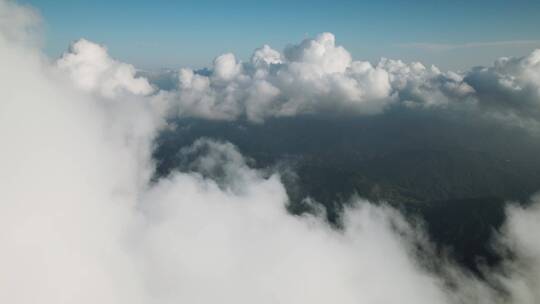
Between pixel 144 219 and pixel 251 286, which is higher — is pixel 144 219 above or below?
above

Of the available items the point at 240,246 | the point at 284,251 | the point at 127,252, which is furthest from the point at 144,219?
the point at 284,251

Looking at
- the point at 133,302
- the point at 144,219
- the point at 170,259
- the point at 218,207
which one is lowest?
the point at 133,302

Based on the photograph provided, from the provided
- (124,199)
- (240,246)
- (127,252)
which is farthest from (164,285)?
(240,246)

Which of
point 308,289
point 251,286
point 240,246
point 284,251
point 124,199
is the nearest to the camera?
point 124,199

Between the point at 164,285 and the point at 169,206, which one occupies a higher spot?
the point at 169,206

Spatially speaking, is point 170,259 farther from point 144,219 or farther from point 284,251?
point 284,251

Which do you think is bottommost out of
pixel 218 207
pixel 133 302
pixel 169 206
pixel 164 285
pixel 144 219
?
pixel 133 302

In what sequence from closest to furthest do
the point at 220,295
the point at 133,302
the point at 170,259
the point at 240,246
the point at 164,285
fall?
the point at 133,302 < the point at 164,285 < the point at 170,259 < the point at 220,295 < the point at 240,246

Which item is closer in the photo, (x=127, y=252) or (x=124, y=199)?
(x=127, y=252)

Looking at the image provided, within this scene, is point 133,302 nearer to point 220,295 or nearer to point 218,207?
point 220,295
